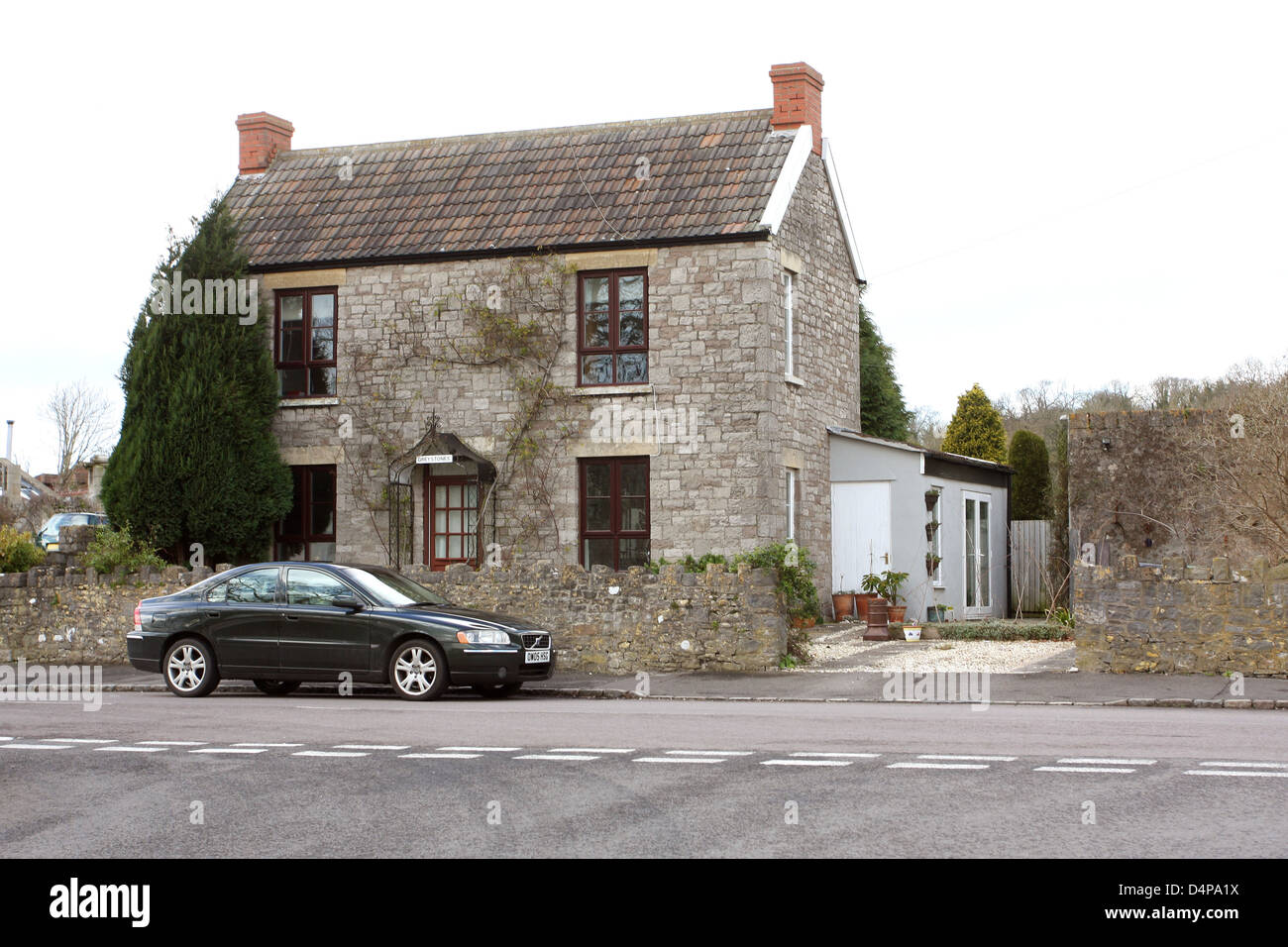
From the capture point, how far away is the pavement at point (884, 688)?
50.0 feet

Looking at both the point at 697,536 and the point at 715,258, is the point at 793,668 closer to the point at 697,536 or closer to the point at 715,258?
the point at 697,536

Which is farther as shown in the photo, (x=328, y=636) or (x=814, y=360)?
(x=814, y=360)

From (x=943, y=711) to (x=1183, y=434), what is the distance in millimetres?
12446

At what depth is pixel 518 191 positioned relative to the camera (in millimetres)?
25609

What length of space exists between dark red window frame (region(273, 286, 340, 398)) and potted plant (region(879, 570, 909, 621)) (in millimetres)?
10065

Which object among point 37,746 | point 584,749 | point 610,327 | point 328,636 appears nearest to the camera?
point 584,749

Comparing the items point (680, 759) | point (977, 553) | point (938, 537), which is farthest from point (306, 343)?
point (680, 759)

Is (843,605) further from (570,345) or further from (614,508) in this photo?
(570,345)

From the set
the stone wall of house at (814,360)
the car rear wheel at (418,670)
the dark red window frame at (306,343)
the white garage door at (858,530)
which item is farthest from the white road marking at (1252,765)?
the dark red window frame at (306,343)

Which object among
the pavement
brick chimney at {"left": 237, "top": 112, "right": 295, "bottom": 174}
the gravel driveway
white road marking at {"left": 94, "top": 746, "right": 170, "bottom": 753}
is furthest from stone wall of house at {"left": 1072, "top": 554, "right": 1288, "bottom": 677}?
brick chimney at {"left": 237, "top": 112, "right": 295, "bottom": 174}

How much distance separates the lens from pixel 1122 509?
2556 cm

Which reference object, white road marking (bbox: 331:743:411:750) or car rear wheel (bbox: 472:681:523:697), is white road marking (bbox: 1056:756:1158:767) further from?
car rear wheel (bbox: 472:681:523:697)

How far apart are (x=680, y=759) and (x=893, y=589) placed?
589 inches
